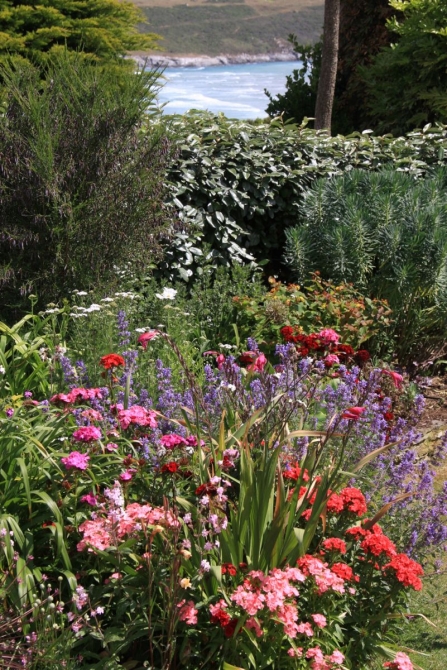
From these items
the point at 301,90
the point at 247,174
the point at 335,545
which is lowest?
the point at 335,545

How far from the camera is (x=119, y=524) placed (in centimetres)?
276

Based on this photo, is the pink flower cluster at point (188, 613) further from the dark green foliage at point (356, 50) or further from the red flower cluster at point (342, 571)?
the dark green foliage at point (356, 50)

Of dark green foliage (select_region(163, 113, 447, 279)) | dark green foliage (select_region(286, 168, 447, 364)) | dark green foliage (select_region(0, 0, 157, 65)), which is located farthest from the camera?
dark green foliage (select_region(0, 0, 157, 65))

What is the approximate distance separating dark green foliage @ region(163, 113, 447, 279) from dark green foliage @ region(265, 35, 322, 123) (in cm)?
476

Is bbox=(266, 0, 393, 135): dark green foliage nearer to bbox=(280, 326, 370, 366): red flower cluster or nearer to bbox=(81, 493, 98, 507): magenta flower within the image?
bbox=(280, 326, 370, 366): red flower cluster

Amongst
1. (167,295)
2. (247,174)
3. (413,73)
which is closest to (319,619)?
(167,295)

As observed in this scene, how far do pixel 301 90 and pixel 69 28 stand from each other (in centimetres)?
432

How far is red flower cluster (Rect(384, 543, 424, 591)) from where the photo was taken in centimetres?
284

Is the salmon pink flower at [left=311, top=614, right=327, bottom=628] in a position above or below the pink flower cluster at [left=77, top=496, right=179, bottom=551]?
below

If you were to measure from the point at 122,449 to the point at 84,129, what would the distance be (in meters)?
3.07

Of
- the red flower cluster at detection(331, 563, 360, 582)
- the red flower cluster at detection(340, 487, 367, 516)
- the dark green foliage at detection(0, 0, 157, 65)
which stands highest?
the dark green foliage at detection(0, 0, 157, 65)

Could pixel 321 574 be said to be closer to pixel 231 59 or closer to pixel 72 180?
pixel 72 180

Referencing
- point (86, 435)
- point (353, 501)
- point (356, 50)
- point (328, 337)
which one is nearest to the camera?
point (86, 435)

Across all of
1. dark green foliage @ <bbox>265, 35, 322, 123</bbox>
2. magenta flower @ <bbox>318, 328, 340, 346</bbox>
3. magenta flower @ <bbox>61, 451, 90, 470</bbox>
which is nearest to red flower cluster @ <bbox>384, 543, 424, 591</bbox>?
magenta flower @ <bbox>61, 451, 90, 470</bbox>
